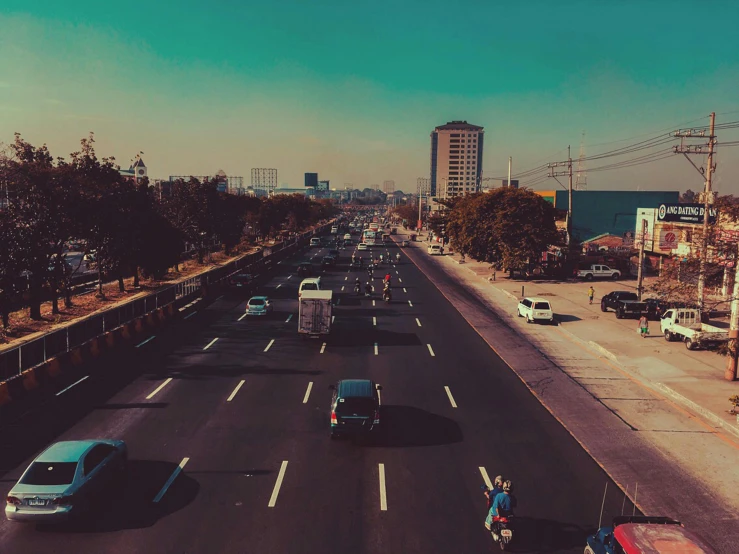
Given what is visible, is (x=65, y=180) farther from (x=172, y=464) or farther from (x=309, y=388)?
(x=172, y=464)

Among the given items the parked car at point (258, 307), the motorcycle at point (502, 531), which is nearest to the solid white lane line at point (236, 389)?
the motorcycle at point (502, 531)

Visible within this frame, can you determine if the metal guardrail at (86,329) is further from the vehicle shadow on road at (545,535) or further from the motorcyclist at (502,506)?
the vehicle shadow on road at (545,535)

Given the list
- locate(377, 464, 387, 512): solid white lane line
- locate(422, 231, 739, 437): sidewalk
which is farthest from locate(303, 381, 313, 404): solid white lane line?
locate(422, 231, 739, 437): sidewalk

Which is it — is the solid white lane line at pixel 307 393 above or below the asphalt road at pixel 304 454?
above

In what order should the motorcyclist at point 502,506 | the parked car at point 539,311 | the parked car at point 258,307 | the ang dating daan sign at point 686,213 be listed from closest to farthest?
the motorcyclist at point 502,506
the parked car at point 539,311
the parked car at point 258,307
the ang dating daan sign at point 686,213

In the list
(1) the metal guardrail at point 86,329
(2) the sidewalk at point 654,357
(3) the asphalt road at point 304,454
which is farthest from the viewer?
(1) the metal guardrail at point 86,329

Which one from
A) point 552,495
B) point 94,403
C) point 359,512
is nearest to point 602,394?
point 552,495
